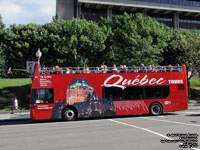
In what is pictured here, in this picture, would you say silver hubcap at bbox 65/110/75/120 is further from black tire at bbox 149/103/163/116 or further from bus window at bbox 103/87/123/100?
black tire at bbox 149/103/163/116

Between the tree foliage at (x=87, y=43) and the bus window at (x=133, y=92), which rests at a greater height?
the tree foliage at (x=87, y=43)

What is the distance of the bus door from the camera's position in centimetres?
1465

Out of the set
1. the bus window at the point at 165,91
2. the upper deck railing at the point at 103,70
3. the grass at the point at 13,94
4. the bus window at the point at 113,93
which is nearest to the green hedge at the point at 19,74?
the grass at the point at 13,94

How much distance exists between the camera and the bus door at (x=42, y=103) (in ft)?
48.1

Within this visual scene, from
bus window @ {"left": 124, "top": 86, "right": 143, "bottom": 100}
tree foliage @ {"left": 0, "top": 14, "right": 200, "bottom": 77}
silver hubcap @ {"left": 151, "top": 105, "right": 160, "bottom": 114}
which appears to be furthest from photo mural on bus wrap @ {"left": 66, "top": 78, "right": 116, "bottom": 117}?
tree foliage @ {"left": 0, "top": 14, "right": 200, "bottom": 77}

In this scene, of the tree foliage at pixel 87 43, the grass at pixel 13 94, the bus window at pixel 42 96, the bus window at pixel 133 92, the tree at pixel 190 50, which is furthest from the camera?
the tree at pixel 190 50

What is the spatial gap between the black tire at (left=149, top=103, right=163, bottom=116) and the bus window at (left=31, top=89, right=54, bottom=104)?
301 inches

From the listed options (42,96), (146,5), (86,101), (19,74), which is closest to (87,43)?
(86,101)

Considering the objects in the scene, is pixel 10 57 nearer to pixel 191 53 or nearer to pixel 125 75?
pixel 125 75

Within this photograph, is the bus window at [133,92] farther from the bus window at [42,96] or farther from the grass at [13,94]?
the grass at [13,94]

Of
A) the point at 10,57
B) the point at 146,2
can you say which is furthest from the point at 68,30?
the point at 146,2

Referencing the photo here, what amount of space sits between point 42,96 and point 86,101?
318 centimetres

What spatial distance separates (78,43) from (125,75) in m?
10.5

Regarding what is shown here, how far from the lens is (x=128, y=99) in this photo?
636 inches
